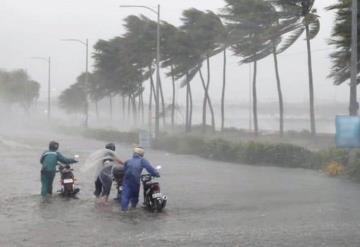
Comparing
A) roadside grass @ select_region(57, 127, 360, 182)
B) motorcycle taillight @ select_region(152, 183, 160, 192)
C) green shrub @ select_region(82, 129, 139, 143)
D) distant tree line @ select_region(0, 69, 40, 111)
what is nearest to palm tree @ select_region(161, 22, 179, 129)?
green shrub @ select_region(82, 129, 139, 143)

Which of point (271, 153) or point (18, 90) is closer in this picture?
point (271, 153)

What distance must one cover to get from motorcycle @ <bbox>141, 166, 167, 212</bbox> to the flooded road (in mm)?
230

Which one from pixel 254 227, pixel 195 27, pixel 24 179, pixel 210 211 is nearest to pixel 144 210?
pixel 210 211

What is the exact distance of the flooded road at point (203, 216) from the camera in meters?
10.8

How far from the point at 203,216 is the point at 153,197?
1191 mm

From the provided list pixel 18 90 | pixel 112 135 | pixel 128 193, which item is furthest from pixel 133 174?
pixel 18 90

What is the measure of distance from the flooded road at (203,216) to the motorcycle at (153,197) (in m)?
0.23

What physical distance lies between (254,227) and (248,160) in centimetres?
1771

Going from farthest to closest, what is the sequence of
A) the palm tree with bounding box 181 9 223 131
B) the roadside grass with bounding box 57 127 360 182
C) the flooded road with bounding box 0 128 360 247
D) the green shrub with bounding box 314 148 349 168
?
the palm tree with bounding box 181 9 223 131 → the green shrub with bounding box 314 148 349 168 → the roadside grass with bounding box 57 127 360 182 → the flooded road with bounding box 0 128 360 247

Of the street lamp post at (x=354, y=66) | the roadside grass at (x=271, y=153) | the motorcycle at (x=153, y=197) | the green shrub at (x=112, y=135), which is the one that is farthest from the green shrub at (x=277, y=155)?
the green shrub at (x=112, y=135)

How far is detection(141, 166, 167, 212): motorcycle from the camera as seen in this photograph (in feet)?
46.3

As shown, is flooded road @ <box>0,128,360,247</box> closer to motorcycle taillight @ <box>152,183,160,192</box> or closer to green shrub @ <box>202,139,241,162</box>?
motorcycle taillight @ <box>152,183,160,192</box>

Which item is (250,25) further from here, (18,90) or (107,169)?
(18,90)

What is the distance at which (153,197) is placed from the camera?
14141mm
